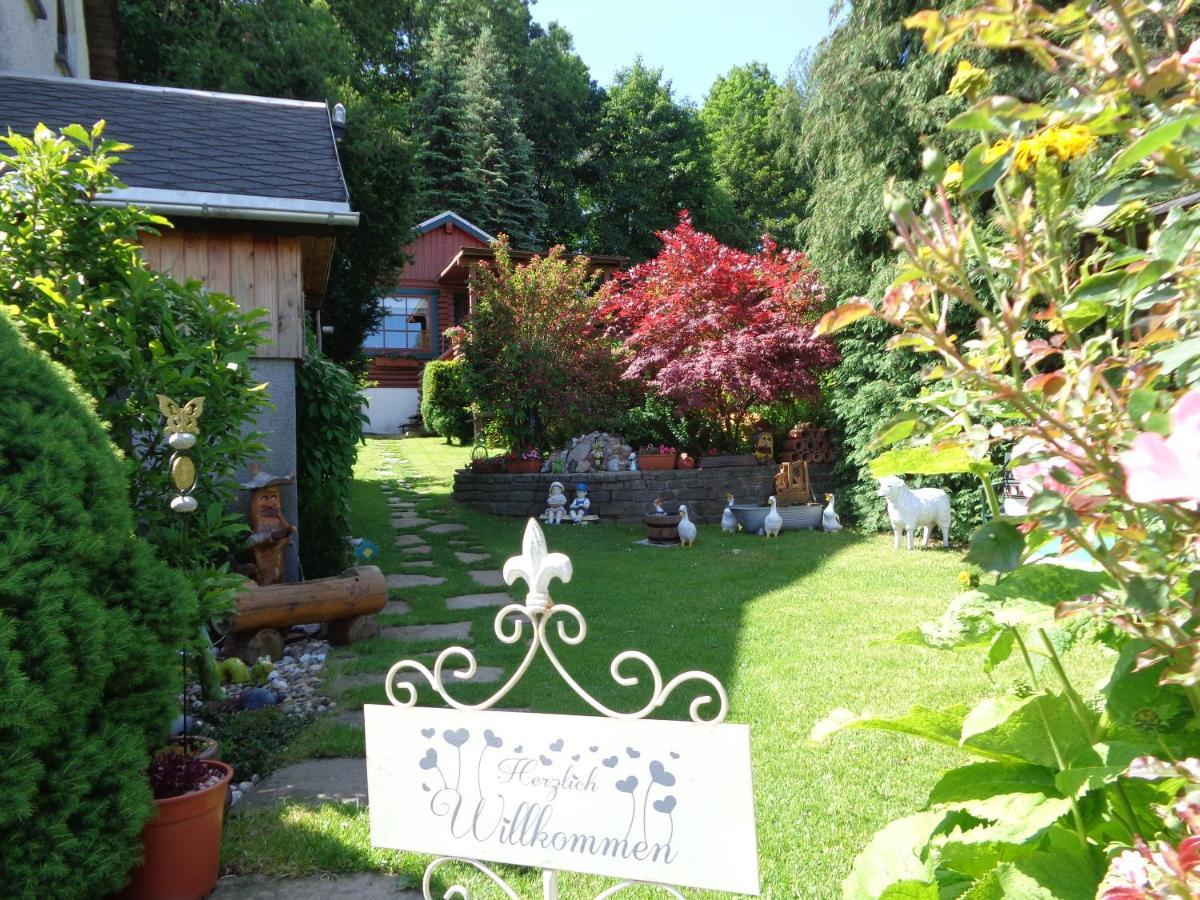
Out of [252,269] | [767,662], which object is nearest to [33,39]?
[252,269]

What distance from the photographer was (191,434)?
3.02 m

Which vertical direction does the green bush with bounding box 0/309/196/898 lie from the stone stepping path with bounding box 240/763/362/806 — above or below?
above

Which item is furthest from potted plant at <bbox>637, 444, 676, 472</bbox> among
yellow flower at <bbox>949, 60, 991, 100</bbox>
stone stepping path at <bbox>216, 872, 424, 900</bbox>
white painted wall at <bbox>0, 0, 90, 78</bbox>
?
yellow flower at <bbox>949, 60, 991, 100</bbox>

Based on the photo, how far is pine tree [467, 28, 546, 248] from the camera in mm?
28672

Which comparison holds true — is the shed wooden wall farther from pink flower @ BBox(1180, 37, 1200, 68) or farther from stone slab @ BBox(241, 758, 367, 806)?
pink flower @ BBox(1180, 37, 1200, 68)

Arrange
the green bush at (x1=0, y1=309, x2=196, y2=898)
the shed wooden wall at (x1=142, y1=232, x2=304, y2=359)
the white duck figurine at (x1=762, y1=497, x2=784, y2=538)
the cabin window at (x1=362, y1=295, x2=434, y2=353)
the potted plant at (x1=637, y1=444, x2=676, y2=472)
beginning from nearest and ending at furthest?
1. the green bush at (x1=0, y1=309, x2=196, y2=898)
2. the shed wooden wall at (x1=142, y1=232, x2=304, y2=359)
3. the white duck figurine at (x1=762, y1=497, x2=784, y2=538)
4. the potted plant at (x1=637, y1=444, x2=676, y2=472)
5. the cabin window at (x1=362, y1=295, x2=434, y2=353)

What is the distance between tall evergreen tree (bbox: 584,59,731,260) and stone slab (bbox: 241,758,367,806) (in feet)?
91.1

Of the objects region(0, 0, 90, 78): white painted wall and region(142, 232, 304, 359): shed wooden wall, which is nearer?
region(142, 232, 304, 359): shed wooden wall

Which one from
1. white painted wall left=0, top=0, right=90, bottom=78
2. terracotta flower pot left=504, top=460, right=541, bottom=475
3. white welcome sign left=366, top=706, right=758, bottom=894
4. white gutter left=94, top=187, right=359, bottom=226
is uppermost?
white painted wall left=0, top=0, right=90, bottom=78

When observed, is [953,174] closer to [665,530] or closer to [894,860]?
[894,860]

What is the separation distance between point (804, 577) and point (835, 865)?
14.8 feet

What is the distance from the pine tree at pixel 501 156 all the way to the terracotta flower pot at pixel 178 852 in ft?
88.8

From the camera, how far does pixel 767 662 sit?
15.1 feet

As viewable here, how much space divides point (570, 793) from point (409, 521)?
8691 mm
